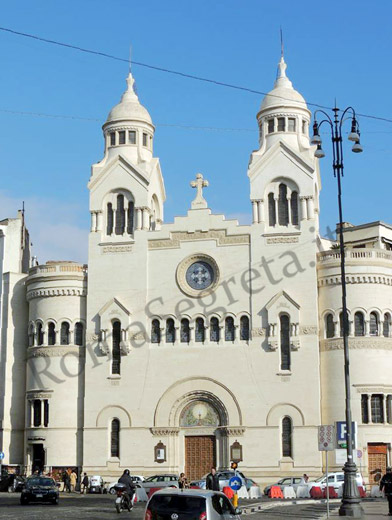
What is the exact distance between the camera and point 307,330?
176 feet

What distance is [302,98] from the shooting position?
2357 inches

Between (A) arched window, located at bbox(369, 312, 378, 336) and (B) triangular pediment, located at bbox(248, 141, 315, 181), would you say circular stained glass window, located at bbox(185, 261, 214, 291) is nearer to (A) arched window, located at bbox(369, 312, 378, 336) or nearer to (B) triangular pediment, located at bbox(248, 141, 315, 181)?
(B) triangular pediment, located at bbox(248, 141, 315, 181)

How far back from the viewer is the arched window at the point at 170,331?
56250mm

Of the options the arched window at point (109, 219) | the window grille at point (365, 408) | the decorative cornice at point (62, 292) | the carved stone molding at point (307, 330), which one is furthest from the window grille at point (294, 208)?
the decorative cornice at point (62, 292)

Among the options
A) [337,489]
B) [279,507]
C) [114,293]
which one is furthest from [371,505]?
[114,293]

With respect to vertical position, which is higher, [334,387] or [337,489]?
[334,387]

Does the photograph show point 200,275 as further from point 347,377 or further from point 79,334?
point 347,377

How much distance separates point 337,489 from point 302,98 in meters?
26.4

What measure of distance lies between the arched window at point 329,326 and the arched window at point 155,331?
10471 millimetres

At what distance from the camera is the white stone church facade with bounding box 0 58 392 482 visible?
53031 mm

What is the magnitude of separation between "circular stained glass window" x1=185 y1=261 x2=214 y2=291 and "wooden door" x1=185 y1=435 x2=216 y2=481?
9.33 m

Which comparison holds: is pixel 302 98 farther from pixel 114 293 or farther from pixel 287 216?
pixel 114 293

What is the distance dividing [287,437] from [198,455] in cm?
577

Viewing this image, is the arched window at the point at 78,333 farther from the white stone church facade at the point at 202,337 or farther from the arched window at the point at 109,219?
the arched window at the point at 109,219
